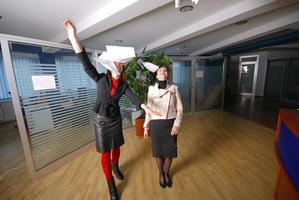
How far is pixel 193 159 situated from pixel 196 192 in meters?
0.71

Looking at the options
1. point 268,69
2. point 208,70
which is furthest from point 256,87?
point 208,70

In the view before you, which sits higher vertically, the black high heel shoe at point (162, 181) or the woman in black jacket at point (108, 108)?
the woman in black jacket at point (108, 108)

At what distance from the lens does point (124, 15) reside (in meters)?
2.17

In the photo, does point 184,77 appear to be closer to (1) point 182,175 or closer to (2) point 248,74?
(1) point 182,175

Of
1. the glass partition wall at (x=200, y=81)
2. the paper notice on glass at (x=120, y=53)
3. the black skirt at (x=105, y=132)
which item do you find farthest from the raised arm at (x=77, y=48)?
the glass partition wall at (x=200, y=81)

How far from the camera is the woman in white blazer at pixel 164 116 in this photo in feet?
5.64

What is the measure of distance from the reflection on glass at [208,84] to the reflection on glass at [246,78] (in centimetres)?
417

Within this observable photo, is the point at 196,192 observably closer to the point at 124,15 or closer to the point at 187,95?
the point at 124,15

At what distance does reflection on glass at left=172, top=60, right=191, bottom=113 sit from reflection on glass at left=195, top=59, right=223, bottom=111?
0.90 feet

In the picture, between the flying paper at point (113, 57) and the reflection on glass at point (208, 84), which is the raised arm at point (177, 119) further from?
the reflection on glass at point (208, 84)

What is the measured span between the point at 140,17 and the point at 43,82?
1940 millimetres

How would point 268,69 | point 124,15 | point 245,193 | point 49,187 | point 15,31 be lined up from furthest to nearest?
point 268,69
point 15,31
point 124,15
point 49,187
point 245,193

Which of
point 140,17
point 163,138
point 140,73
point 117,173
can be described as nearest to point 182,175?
point 163,138

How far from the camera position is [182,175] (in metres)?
2.14
